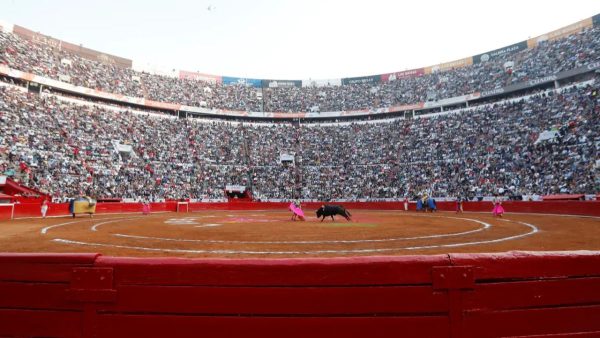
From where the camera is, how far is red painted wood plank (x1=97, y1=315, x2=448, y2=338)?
306cm

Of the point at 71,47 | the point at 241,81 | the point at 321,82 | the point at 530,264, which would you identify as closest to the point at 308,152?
the point at 321,82

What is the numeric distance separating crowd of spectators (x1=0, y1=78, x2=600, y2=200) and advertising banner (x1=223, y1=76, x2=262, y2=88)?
52.5ft

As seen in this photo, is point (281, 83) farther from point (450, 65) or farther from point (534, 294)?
point (534, 294)

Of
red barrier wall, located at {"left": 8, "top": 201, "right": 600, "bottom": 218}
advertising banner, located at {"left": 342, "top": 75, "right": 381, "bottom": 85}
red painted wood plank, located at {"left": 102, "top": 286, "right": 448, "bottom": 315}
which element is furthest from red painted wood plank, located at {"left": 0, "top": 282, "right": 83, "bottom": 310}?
advertising banner, located at {"left": 342, "top": 75, "right": 381, "bottom": 85}

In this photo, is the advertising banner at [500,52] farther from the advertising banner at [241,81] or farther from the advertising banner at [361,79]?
the advertising banner at [241,81]

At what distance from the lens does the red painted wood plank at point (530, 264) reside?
316cm

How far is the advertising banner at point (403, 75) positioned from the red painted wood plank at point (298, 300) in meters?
83.8

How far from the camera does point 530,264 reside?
128 inches

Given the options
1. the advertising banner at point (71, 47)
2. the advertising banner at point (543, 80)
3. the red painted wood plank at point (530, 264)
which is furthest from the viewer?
the advertising banner at point (71, 47)

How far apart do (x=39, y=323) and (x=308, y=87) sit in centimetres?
8823

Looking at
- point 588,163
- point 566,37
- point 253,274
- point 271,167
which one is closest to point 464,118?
point 566,37

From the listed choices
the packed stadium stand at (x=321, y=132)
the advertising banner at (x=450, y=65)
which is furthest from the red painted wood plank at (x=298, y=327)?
the advertising banner at (x=450, y=65)

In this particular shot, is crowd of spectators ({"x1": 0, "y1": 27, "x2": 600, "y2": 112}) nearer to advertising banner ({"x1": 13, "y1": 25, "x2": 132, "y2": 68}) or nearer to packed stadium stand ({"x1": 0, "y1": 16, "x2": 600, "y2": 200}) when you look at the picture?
packed stadium stand ({"x1": 0, "y1": 16, "x2": 600, "y2": 200})

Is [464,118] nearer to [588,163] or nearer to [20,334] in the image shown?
[588,163]
